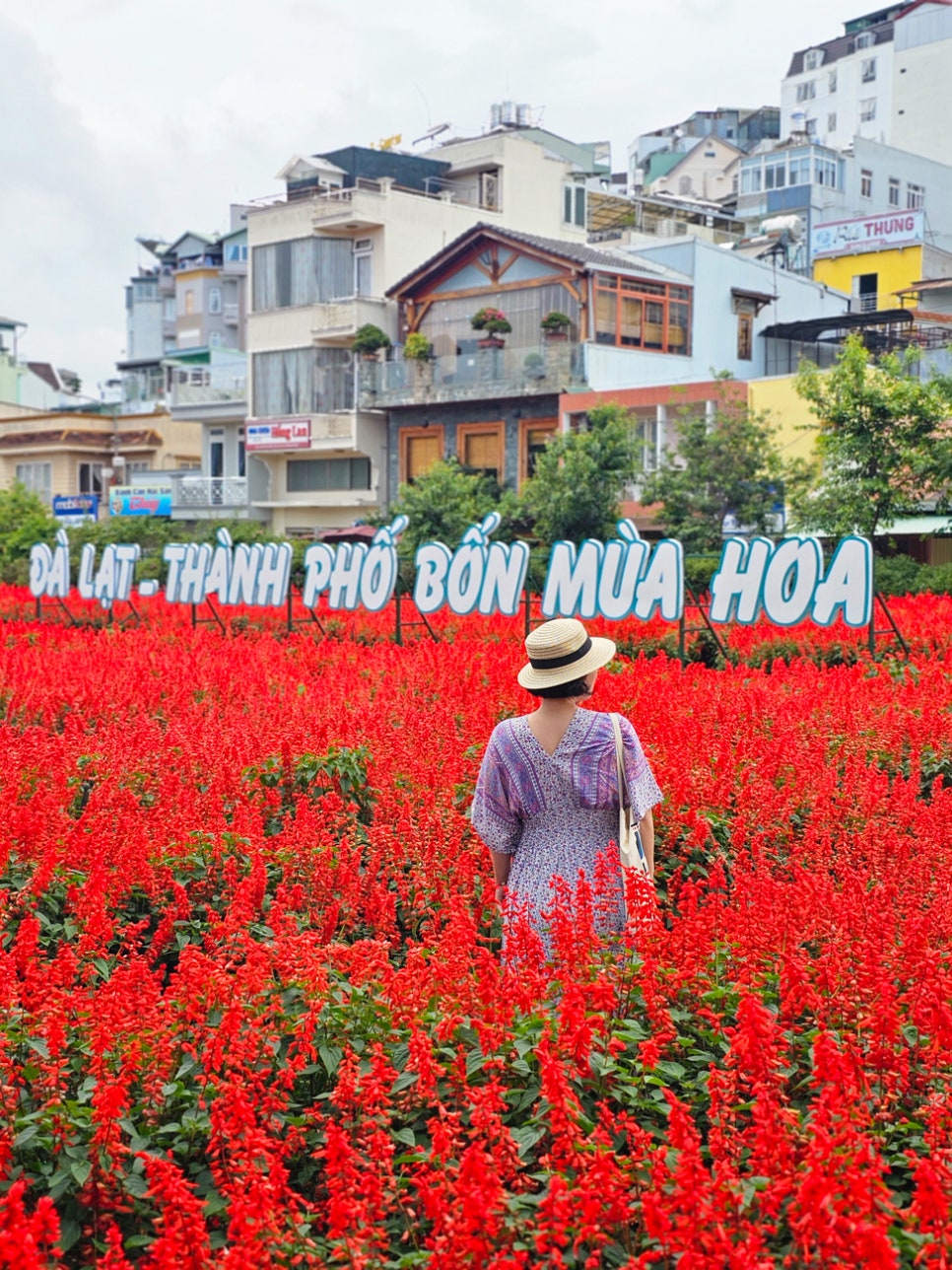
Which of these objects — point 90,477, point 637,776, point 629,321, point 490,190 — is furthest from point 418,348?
point 637,776

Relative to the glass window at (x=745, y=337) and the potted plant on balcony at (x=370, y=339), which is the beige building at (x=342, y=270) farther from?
the glass window at (x=745, y=337)

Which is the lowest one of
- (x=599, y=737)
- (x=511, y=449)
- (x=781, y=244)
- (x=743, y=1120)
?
(x=743, y=1120)

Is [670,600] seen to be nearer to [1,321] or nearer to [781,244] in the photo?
[781,244]

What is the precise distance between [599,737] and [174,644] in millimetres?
12081

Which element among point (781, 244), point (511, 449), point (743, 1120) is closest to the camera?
point (743, 1120)

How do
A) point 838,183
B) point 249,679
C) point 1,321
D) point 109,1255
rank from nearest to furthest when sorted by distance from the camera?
point 109,1255 < point 249,679 < point 838,183 < point 1,321

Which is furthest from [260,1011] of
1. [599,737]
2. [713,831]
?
[713,831]

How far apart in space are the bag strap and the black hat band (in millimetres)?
302

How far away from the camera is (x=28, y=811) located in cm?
681

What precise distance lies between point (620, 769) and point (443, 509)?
30776 mm

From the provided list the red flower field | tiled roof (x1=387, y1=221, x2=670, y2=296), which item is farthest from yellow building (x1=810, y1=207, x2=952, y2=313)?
→ the red flower field

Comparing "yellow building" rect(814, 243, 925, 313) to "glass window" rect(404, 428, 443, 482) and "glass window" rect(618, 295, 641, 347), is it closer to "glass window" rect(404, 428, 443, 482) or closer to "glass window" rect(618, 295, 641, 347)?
"glass window" rect(618, 295, 641, 347)

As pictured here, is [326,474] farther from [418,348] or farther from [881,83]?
[881,83]

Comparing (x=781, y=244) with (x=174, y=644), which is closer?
(x=174, y=644)
